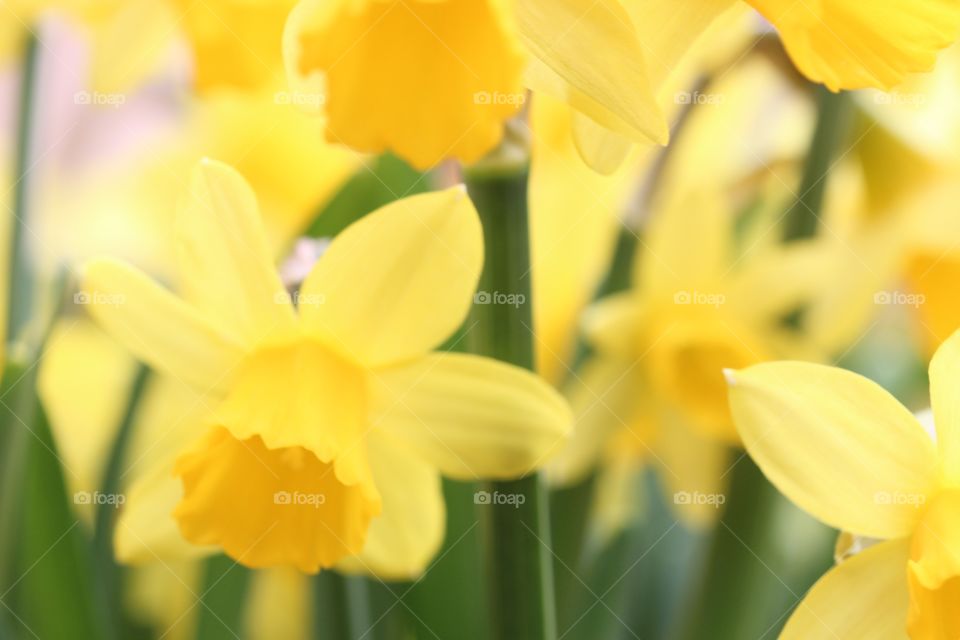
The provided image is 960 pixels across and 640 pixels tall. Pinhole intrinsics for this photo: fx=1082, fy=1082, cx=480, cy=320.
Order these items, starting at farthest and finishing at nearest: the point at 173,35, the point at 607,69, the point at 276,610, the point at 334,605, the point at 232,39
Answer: the point at 276,610, the point at 173,35, the point at 232,39, the point at 334,605, the point at 607,69

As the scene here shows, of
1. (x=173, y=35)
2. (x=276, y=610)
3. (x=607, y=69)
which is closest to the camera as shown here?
(x=607, y=69)

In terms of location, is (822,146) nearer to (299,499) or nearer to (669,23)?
(669,23)

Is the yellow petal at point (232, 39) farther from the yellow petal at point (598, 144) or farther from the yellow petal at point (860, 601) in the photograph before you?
the yellow petal at point (860, 601)

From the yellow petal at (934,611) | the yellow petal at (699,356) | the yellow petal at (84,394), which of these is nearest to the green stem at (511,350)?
the yellow petal at (934,611)

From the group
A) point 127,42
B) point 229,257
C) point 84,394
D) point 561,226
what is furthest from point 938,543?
point 84,394

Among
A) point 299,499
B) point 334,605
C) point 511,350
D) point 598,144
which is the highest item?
point 598,144

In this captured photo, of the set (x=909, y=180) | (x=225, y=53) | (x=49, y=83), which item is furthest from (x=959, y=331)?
(x=49, y=83)

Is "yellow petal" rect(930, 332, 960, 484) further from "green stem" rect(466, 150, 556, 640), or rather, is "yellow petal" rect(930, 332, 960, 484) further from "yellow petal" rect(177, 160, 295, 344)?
"yellow petal" rect(177, 160, 295, 344)
